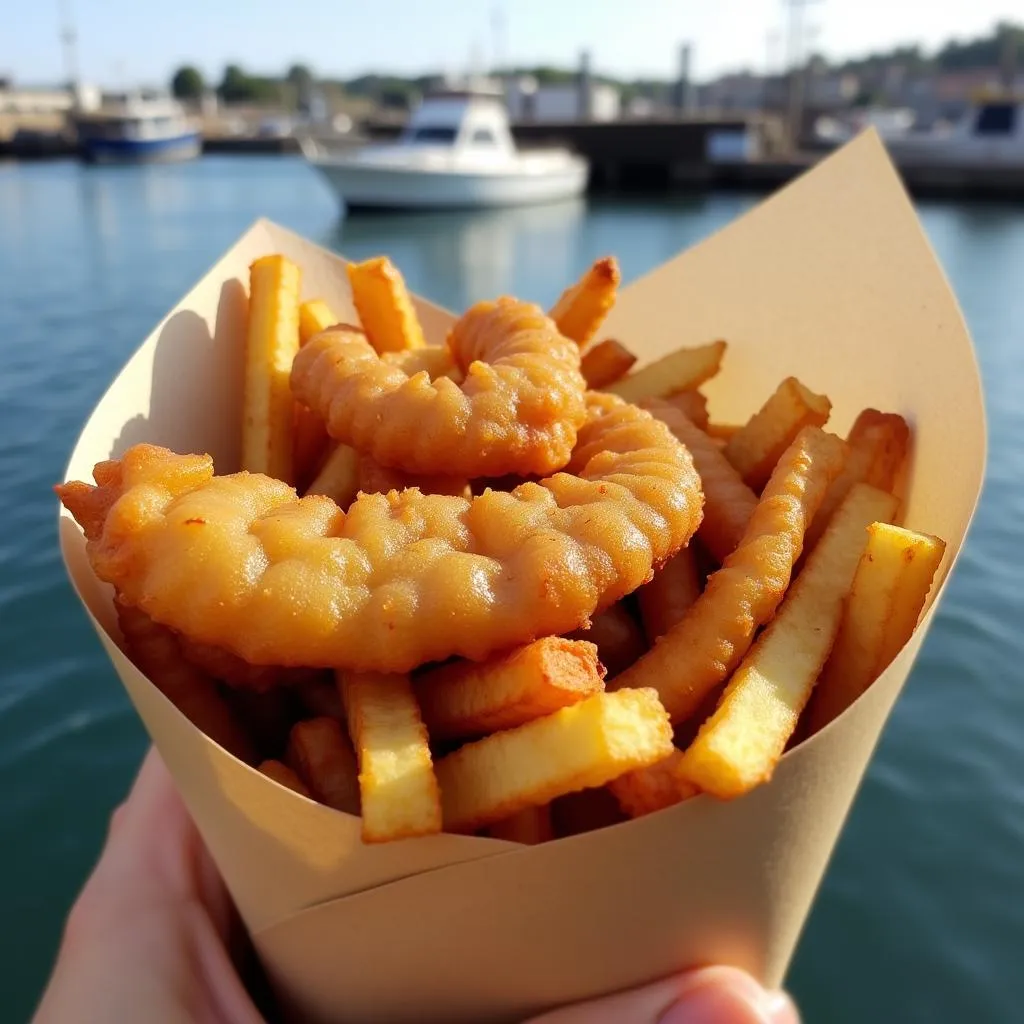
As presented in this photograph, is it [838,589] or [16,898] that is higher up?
[838,589]

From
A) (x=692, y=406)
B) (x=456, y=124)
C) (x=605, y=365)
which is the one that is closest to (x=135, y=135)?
(x=456, y=124)

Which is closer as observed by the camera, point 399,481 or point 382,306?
point 399,481

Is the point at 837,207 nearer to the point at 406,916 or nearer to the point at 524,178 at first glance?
the point at 406,916

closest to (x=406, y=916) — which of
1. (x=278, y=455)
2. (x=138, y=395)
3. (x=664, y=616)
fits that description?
(x=664, y=616)

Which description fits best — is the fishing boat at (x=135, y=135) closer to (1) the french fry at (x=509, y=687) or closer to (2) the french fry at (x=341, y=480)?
(2) the french fry at (x=341, y=480)

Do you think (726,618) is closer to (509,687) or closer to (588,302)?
(509,687)
